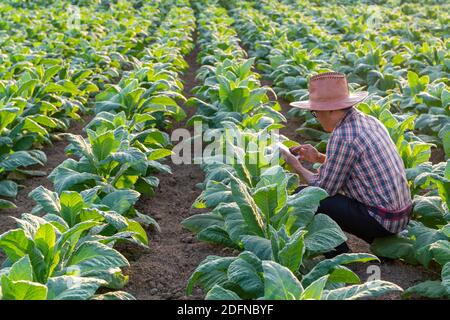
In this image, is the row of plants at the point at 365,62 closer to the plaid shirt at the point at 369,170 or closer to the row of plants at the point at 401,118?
the row of plants at the point at 401,118

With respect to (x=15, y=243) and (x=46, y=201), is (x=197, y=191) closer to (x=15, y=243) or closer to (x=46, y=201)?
(x=46, y=201)

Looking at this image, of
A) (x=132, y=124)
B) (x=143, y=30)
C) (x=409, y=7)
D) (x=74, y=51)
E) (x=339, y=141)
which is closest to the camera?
(x=339, y=141)

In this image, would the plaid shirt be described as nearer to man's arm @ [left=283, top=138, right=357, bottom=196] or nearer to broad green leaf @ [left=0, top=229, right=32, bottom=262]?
man's arm @ [left=283, top=138, right=357, bottom=196]

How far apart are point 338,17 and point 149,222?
11.6 meters

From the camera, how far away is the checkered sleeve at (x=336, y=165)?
3.70 m

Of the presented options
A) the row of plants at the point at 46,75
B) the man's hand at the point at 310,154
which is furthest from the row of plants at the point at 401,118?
the row of plants at the point at 46,75

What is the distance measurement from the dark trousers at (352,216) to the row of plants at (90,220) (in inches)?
47.8

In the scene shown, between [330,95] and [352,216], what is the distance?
78 cm

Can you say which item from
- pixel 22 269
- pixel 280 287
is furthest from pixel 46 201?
pixel 280 287

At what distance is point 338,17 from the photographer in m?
Result: 14.7

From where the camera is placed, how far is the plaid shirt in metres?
3.69

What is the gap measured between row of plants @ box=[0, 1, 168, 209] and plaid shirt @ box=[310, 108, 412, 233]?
2.73m
